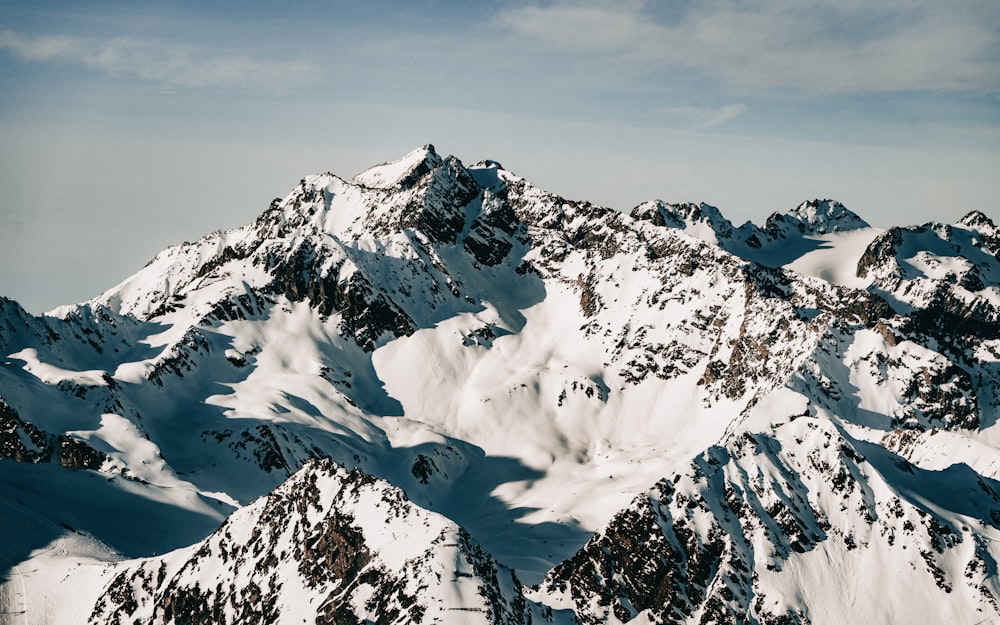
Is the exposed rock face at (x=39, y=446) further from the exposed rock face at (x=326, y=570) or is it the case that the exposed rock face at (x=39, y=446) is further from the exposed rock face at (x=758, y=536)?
the exposed rock face at (x=758, y=536)

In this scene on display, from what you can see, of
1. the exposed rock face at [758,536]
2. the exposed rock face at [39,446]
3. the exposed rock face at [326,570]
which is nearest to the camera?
the exposed rock face at [326,570]

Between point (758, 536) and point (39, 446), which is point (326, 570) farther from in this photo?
point (39, 446)

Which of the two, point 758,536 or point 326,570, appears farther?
point 758,536

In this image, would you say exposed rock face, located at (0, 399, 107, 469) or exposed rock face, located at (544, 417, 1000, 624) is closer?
exposed rock face, located at (544, 417, 1000, 624)

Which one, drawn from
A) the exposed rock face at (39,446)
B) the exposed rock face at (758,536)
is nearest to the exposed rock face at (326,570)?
the exposed rock face at (758,536)

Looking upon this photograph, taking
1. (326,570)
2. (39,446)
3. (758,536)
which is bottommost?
(758,536)

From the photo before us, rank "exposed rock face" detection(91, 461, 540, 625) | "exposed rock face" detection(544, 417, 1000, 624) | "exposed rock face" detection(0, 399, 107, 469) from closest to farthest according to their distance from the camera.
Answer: "exposed rock face" detection(91, 461, 540, 625) → "exposed rock face" detection(544, 417, 1000, 624) → "exposed rock face" detection(0, 399, 107, 469)

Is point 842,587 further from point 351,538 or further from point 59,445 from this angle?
point 59,445

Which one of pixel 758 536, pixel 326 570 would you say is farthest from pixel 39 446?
pixel 758 536

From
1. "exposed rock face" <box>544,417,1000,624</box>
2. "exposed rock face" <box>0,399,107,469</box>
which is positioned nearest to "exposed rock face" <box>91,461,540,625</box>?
"exposed rock face" <box>544,417,1000,624</box>

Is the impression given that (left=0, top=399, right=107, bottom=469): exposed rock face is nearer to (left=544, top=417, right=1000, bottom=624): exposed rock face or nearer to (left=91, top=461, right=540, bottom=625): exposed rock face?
(left=91, top=461, right=540, bottom=625): exposed rock face

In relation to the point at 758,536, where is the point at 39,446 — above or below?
above
